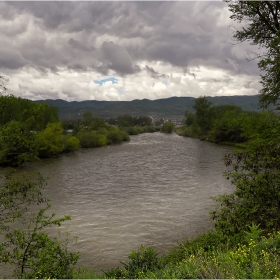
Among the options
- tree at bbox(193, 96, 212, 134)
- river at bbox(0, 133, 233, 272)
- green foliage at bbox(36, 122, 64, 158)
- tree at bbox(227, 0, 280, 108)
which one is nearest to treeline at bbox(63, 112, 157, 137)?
green foliage at bbox(36, 122, 64, 158)

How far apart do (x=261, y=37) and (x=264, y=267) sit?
1012cm

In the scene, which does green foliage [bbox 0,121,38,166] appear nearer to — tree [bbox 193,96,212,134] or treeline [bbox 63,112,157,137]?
treeline [bbox 63,112,157,137]

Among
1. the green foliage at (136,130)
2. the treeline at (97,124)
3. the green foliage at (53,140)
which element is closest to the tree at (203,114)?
the treeline at (97,124)

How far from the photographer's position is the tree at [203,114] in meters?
85.7

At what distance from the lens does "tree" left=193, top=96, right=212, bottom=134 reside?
281 feet

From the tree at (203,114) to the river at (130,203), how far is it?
50081 millimetres

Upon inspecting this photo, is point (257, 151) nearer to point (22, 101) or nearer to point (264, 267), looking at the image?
point (264, 267)

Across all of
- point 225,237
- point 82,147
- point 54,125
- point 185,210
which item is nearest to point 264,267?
point 225,237

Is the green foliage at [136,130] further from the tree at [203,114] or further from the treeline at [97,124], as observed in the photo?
the tree at [203,114]

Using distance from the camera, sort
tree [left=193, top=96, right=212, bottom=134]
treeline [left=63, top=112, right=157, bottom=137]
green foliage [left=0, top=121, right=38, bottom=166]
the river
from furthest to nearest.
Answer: tree [left=193, top=96, right=212, bottom=134] < treeline [left=63, top=112, right=157, bottom=137] < the river < green foliage [left=0, top=121, right=38, bottom=166]

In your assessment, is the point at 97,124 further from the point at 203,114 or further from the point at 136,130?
the point at 136,130

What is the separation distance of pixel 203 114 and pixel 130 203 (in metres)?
69.5

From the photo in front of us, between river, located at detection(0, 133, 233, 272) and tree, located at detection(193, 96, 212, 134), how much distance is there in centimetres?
5008

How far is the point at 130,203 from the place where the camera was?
21.0 m
